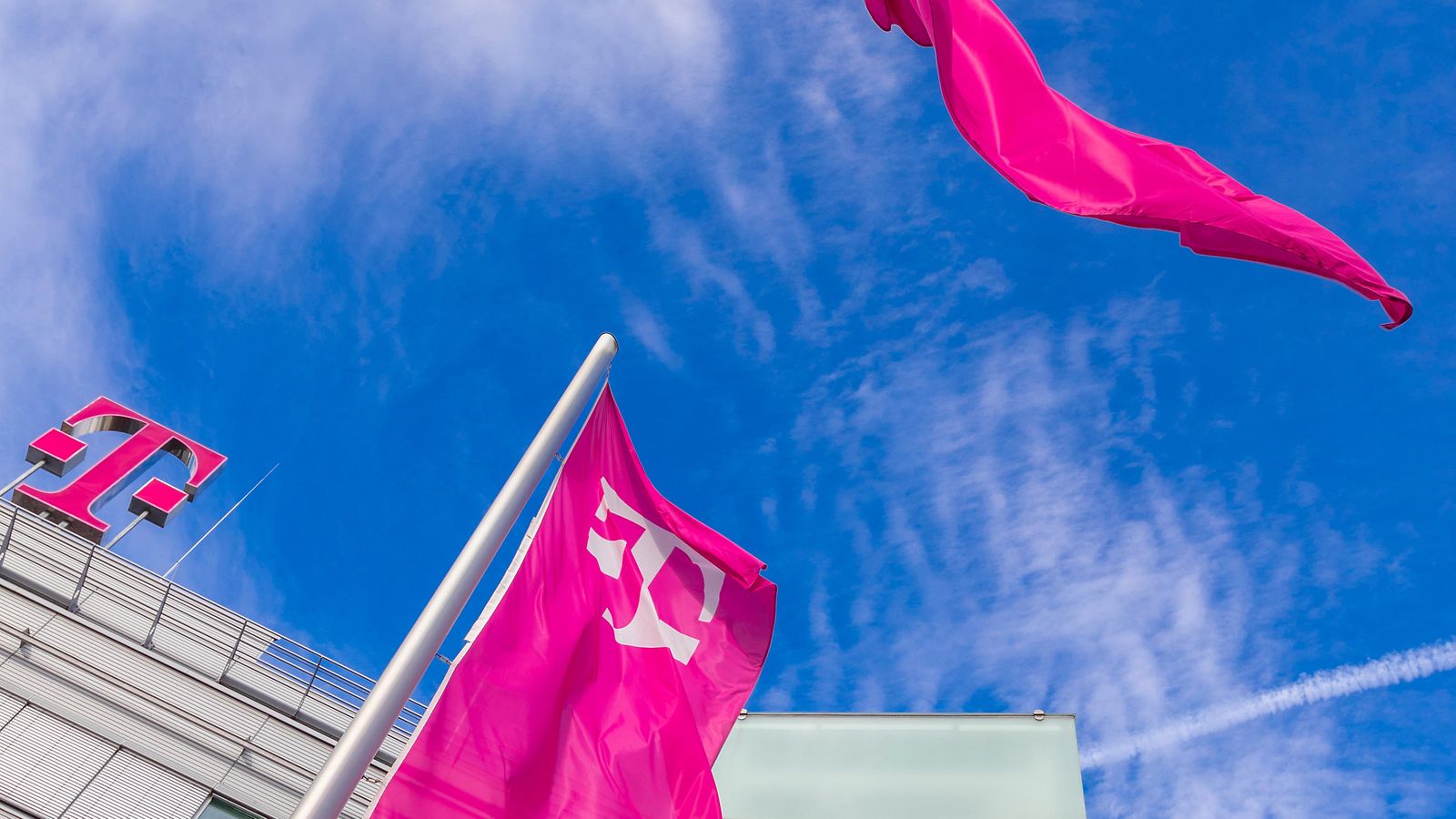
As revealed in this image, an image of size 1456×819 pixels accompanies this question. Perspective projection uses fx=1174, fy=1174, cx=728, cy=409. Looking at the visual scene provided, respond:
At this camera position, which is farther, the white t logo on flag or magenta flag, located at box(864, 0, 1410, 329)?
the white t logo on flag

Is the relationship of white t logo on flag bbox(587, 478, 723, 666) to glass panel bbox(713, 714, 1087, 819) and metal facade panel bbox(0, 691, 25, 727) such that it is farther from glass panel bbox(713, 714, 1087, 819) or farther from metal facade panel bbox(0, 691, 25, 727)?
metal facade panel bbox(0, 691, 25, 727)

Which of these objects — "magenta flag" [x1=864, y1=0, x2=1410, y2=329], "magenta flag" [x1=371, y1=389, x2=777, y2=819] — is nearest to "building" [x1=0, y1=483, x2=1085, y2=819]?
"magenta flag" [x1=371, y1=389, x2=777, y2=819]

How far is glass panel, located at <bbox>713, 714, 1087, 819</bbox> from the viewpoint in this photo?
538 inches

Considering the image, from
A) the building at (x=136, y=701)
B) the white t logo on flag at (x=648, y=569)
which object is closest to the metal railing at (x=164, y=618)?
the building at (x=136, y=701)

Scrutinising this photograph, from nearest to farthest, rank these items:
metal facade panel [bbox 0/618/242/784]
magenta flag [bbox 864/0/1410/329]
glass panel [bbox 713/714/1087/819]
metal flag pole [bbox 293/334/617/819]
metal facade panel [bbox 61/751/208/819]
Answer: metal flag pole [bbox 293/334/617/819] → magenta flag [bbox 864/0/1410/329] → metal facade panel [bbox 61/751/208/819] → metal facade panel [bbox 0/618/242/784] → glass panel [bbox 713/714/1087/819]

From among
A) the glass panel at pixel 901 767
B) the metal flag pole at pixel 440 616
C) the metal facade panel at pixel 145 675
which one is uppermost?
the glass panel at pixel 901 767

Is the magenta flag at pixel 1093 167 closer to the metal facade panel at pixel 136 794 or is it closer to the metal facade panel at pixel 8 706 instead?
the metal facade panel at pixel 136 794

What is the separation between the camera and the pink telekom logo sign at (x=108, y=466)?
17781mm

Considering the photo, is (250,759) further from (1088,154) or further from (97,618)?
(1088,154)

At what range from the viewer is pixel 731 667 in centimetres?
1016

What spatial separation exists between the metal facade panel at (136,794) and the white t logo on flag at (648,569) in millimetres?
6779

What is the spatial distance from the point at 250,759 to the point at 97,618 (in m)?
2.84

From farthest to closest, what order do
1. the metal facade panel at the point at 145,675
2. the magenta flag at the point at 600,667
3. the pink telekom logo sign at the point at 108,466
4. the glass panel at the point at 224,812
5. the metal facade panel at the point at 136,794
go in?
the pink telekom logo sign at the point at 108,466
the metal facade panel at the point at 145,675
the glass panel at the point at 224,812
the metal facade panel at the point at 136,794
the magenta flag at the point at 600,667

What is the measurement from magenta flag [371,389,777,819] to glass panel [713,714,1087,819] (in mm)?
4867
